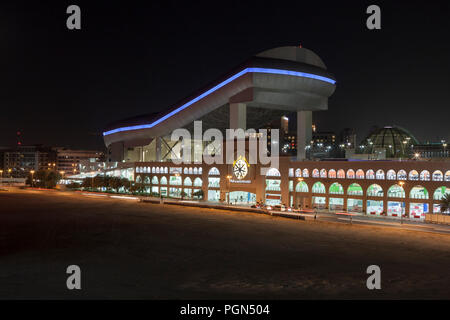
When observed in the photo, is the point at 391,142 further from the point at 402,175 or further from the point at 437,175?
the point at 437,175

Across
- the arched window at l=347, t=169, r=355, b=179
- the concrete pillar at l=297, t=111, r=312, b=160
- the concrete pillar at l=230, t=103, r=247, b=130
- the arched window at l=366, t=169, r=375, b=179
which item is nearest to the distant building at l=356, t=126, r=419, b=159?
the concrete pillar at l=297, t=111, r=312, b=160

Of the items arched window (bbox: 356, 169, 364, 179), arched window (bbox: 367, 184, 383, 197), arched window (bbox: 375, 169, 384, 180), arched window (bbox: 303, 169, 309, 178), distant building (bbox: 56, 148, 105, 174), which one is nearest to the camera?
arched window (bbox: 375, 169, 384, 180)

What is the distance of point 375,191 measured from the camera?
49.2 meters

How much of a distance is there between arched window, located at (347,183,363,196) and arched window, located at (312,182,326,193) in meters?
3.74

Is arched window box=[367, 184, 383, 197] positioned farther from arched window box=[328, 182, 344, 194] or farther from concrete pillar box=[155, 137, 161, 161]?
concrete pillar box=[155, 137, 161, 161]

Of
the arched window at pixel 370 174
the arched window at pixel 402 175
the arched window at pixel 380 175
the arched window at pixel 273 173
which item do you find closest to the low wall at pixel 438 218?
the arched window at pixel 402 175

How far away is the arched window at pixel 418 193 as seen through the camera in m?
45.5

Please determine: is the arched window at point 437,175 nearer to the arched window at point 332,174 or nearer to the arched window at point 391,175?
the arched window at point 391,175

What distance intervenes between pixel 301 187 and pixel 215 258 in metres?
32.7

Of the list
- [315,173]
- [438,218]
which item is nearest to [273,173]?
[315,173]

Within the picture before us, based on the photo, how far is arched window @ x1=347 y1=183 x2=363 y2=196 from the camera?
166ft

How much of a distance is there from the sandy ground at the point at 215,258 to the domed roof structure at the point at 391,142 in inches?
2282

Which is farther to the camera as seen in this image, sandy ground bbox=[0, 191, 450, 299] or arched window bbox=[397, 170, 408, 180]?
arched window bbox=[397, 170, 408, 180]
